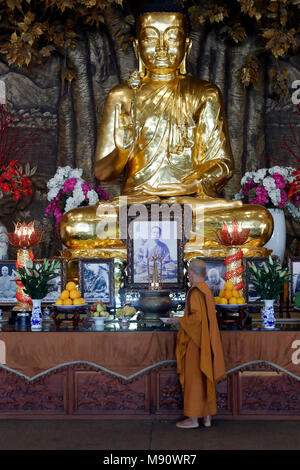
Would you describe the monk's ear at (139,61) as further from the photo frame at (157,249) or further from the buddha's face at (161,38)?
the photo frame at (157,249)

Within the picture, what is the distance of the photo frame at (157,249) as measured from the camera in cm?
517

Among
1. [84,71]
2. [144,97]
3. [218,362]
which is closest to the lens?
[218,362]

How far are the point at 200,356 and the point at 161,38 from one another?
3.69 meters

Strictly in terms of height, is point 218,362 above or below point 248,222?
below

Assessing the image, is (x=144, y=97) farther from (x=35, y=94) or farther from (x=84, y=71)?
(x=35, y=94)

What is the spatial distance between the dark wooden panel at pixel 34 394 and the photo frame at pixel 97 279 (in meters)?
1.24

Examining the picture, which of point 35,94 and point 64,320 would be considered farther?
point 35,94

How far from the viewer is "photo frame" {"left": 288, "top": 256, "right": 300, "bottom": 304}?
16.5ft

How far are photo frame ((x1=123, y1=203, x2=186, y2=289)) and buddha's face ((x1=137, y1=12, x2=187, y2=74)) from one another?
6.25ft

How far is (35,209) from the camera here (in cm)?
728

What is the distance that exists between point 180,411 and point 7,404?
98 cm

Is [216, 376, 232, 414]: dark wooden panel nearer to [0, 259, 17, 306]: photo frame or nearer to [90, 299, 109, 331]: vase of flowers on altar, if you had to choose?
[90, 299, 109, 331]: vase of flowers on altar

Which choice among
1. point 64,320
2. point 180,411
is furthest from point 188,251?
point 180,411

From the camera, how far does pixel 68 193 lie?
6391 millimetres
